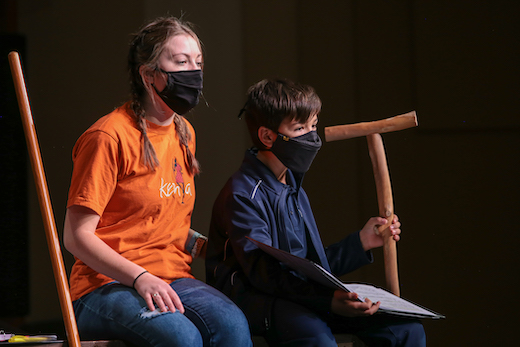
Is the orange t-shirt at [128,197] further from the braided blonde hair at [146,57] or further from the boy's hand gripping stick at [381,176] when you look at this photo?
the boy's hand gripping stick at [381,176]

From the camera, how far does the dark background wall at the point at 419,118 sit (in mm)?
2217

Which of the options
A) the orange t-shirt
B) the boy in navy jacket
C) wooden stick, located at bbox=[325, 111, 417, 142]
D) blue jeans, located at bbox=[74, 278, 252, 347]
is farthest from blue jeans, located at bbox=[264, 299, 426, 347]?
wooden stick, located at bbox=[325, 111, 417, 142]

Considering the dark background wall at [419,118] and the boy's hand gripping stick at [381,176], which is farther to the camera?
the dark background wall at [419,118]

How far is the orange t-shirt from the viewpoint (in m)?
1.38

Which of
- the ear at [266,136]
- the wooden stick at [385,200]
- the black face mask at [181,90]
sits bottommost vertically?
the wooden stick at [385,200]

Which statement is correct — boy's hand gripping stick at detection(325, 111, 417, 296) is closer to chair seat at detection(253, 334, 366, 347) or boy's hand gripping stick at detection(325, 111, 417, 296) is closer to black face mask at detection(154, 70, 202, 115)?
chair seat at detection(253, 334, 366, 347)

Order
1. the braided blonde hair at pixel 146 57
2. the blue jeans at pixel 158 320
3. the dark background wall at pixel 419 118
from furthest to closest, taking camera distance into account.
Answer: the dark background wall at pixel 419 118
the braided blonde hair at pixel 146 57
the blue jeans at pixel 158 320

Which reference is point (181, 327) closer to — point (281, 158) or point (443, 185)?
point (281, 158)

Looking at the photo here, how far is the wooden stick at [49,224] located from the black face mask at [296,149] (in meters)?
0.65

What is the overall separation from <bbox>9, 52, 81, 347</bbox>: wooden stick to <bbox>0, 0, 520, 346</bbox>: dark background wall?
0.86 metres

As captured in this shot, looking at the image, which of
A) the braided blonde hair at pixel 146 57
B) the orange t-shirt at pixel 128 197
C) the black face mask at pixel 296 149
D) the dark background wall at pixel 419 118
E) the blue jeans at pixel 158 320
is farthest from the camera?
the dark background wall at pixel 419 118

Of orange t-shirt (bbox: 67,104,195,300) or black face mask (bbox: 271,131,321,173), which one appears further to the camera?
black face mask (bbox: 271,131,321,173)

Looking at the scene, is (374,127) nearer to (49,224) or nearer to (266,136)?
(266,136)

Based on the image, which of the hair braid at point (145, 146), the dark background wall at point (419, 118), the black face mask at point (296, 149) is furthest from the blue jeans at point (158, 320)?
the dark background wall at point (419, 118)
